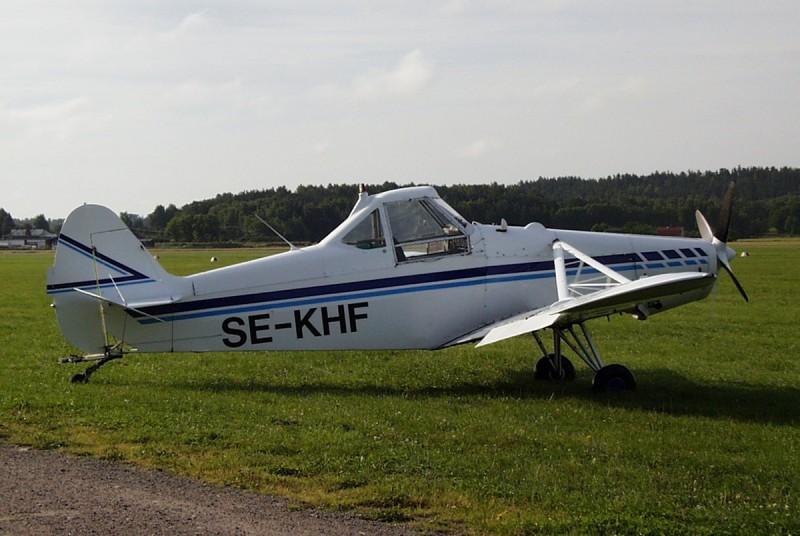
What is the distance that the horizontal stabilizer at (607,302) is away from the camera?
28.9 ft

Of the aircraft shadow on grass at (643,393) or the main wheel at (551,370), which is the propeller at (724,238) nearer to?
the aircraft shadow on grass at (643,393)

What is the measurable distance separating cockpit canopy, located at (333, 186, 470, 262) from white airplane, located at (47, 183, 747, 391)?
13mm

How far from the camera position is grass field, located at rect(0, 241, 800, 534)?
591cm

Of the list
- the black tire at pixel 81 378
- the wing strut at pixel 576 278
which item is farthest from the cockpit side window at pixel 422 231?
the black tire at pixel 81 378

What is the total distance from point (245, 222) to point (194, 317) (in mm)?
55609

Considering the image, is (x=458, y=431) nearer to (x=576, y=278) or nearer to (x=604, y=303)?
(x=604, y=303)

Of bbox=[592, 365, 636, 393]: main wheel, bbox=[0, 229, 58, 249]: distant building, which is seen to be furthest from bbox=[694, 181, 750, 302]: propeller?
bbox=[0, 229, 58, 249]: distant building

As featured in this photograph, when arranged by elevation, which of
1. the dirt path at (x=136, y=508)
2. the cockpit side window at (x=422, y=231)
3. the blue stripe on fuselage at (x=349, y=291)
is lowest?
the dirt path at (x=136, y=508)

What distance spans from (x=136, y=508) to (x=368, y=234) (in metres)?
5.51

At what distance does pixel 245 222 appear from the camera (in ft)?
213

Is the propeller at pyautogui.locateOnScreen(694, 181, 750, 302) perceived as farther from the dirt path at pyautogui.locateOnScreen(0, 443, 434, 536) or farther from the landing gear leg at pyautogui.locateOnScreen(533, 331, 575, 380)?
the dirt path at pyautogui.locateOnScreen(0, 443, 434, 536)

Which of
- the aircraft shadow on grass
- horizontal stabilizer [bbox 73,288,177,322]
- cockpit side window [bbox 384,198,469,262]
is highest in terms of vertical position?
cockpit side window [bbox 384,198,469,262]

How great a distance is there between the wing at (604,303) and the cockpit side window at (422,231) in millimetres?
1229

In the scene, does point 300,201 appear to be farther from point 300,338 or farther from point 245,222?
point 300,338
